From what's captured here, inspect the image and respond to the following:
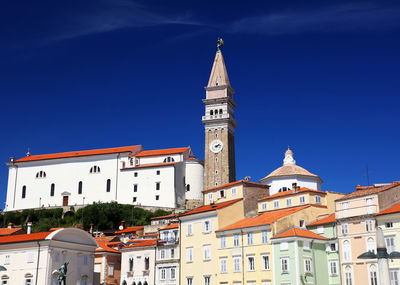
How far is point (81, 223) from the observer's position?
8981 cm

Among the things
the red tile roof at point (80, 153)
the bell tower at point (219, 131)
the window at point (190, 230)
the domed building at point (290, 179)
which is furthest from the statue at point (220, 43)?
the window at point (190, 230)

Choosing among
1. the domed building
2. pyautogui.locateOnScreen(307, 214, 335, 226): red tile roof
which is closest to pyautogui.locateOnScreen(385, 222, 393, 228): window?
pyautogui.locateOnScreen(307, 214, 335, 226): red tile roof

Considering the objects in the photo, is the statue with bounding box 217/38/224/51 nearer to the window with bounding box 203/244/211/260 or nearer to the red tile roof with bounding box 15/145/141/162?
the red tile roof with bounding box 15/145/141/162

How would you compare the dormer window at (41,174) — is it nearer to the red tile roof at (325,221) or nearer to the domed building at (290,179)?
the domed building at (290,179)

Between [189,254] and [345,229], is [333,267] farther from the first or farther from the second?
[189,254]

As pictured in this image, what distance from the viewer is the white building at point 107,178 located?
102188 mm

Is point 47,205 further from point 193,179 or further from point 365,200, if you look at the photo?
point 365,200

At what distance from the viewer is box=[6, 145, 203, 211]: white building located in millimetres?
102188

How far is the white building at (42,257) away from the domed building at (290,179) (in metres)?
26.5

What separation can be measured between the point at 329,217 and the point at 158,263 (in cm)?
1790

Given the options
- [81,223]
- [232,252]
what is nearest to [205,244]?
[232,252]

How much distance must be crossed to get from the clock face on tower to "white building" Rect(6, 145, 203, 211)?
4058 mm

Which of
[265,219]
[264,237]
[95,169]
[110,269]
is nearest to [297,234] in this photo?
[264,237]

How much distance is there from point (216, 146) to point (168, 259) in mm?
50517
